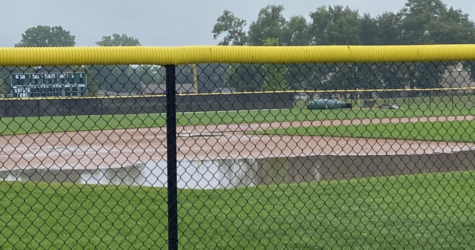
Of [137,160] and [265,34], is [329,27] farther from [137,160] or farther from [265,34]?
[137,160]

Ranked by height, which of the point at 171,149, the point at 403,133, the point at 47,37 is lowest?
the point at 47,37

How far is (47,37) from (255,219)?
4795 inches

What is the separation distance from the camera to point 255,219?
704cm

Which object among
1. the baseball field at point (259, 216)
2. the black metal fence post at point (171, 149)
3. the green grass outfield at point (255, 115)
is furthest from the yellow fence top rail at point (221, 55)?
the green grass outfield at point (255, 115)

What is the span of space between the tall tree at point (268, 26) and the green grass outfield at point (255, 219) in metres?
59.8

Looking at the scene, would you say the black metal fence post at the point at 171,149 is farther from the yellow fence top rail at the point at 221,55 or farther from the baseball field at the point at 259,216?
the baseball field at the point at 259,216

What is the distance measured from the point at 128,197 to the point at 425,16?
59.8 metres

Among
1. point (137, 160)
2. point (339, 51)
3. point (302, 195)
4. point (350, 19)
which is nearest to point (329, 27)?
point (350, 19)

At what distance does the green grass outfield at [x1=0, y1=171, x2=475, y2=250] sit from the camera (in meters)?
6.10

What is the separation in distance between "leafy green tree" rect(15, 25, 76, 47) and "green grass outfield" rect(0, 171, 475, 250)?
112621 millimetres

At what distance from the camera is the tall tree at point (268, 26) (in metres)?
69.5

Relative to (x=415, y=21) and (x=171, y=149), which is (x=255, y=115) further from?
(x=415, y=21)

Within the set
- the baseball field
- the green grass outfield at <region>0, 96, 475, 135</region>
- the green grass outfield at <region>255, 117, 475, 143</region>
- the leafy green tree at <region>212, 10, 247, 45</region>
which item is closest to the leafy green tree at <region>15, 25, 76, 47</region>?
the leafy green tree at <region>212, 10, 247, 45</region>

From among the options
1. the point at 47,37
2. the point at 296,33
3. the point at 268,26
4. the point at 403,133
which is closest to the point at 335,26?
the point at 296,33
